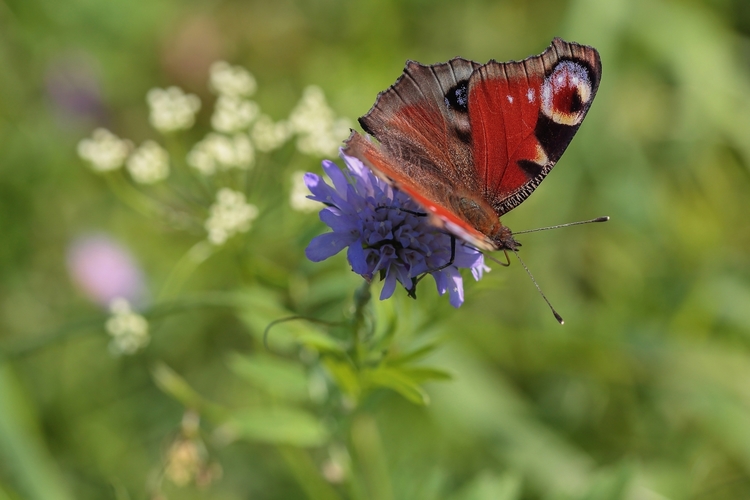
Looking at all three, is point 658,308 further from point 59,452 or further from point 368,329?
point 59,452

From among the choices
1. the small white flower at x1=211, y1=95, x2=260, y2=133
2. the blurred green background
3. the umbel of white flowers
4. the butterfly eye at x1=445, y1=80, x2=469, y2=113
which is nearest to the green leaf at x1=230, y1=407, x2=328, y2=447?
the blurred green background

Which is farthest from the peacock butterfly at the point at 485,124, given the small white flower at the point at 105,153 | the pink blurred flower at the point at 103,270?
the pink blurred flower at the point at 103,270

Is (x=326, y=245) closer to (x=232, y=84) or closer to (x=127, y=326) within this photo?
(x=127, y=326)

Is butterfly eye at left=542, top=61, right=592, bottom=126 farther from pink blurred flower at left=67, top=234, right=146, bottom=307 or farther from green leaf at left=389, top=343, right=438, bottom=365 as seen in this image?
pink blurred flower at left=67, top=234, right=146, bottom=307

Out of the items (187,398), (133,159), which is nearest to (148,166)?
(133,159)

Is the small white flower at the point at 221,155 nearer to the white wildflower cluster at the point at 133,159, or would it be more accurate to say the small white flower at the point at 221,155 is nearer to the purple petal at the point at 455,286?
the white wildflower cluster at the point at 133,159

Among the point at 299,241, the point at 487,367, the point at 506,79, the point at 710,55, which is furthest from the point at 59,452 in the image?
the point at 710,55

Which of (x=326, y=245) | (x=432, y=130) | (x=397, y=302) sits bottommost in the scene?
(x=326, y=245)
